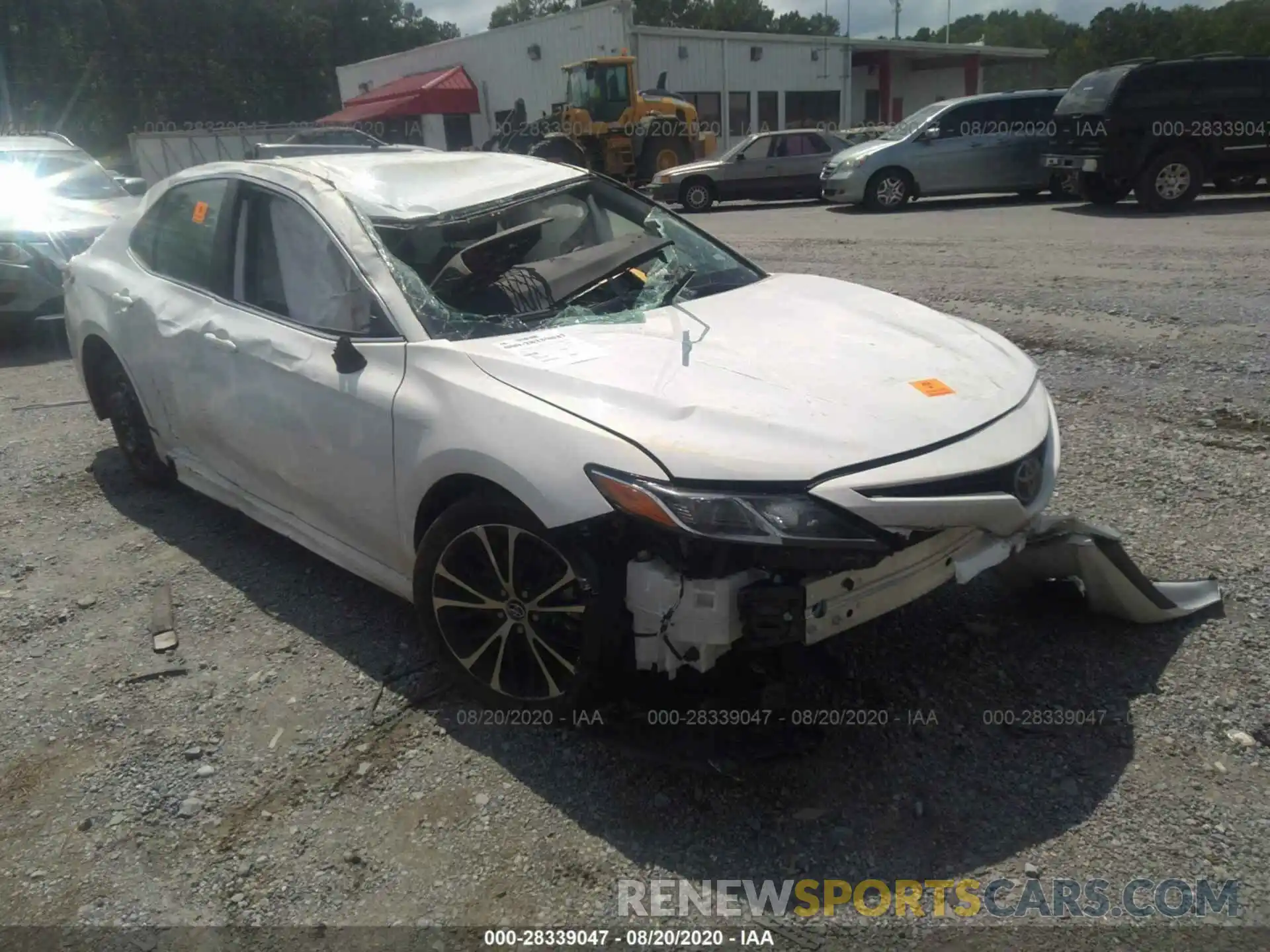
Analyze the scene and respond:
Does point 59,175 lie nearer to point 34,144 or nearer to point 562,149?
point 34,144

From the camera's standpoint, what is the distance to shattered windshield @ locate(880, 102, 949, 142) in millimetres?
15695

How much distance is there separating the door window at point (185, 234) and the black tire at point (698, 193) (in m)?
15.1

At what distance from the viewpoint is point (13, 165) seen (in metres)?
9.46

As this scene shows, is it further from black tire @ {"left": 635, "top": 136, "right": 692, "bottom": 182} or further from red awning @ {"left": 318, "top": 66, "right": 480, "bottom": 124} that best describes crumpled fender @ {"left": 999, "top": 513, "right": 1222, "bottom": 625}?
red awning @ {"left": 318, "top": 66, "right": 480, "bottom": 124}

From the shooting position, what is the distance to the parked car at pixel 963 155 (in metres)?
15.6

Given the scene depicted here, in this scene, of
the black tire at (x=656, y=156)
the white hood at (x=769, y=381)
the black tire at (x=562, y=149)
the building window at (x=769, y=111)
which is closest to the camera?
the white hood at (x=769, y=381)

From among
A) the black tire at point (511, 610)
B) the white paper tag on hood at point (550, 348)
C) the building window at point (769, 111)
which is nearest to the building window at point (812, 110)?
the building window at point (769, 111)

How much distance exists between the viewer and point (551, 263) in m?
3.53

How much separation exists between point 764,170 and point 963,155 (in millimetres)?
4134

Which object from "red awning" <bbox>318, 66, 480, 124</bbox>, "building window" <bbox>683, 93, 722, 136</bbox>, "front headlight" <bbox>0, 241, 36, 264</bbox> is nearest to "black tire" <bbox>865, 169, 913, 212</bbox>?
"front headlight" <bbox>0, 241, 36, 264</bbox>

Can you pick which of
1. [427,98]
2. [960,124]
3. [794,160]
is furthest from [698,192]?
[427,98]

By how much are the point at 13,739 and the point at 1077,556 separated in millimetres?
3403

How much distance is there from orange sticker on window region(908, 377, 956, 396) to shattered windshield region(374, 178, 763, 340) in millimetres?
959

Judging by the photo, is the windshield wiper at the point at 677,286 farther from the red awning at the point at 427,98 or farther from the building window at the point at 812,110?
the building window at the point at 812,110
